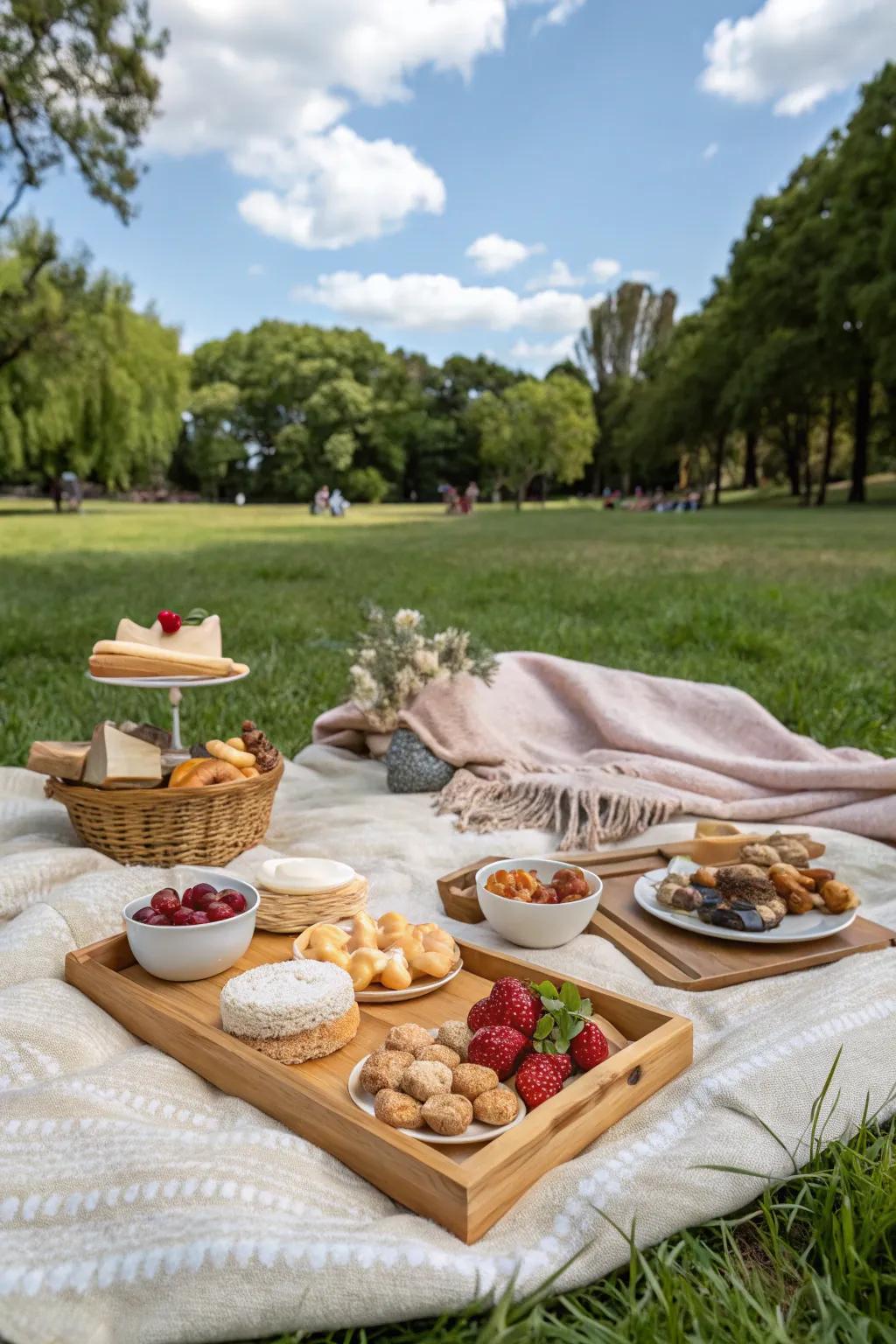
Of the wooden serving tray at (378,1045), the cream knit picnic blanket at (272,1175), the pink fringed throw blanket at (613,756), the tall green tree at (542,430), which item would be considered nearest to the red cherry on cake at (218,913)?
the wooden serving tray at (378,1045)

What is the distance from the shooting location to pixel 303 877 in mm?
2453

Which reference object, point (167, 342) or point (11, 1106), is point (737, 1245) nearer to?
point (11, 1106)

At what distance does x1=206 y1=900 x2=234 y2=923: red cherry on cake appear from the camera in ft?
6.92

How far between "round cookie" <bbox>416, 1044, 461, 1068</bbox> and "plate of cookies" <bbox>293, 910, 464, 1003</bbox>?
12.5 inches

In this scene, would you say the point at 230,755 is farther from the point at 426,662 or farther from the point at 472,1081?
the point at 472,1081

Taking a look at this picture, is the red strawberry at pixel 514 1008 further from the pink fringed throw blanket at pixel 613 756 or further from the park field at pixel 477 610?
the park field at pixel 477 610

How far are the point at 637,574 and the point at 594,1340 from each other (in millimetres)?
10191

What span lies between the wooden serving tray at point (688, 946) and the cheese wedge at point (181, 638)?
1.08 meters

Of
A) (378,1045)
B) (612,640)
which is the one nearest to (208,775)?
(378,1045)

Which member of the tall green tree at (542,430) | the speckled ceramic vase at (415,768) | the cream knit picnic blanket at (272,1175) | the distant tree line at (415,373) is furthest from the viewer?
the tall green tree at (542,430)


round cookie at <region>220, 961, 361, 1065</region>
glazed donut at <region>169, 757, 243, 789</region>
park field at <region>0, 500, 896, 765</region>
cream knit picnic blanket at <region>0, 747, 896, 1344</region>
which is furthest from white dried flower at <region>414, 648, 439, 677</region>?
round cookie at <region>220, 961, 361, 1065</region>

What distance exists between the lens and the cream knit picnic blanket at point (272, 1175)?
1.36 metres

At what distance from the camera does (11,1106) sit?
1721 mm

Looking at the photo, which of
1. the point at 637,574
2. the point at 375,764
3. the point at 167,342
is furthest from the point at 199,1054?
the point at 167,342
